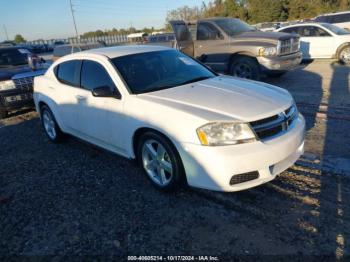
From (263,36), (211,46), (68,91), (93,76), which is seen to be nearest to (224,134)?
(93,76)

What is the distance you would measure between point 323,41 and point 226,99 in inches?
417

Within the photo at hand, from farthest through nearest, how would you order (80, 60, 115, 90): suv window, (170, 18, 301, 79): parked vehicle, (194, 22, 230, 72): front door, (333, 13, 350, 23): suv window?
(333, 13, 350, 23): suv window, (194, 22, 230, 72): front door, (170, 18, 301, 79): parked vehicle, (80, 60, 115, 90): suv window

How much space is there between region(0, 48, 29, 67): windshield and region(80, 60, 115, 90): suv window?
560cm

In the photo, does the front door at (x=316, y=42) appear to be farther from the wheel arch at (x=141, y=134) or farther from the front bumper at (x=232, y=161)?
the wheel arch at (x=141, y=134)

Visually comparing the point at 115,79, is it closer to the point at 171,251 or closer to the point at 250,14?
the point at 171,251

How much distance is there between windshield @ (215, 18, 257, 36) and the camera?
9820 mm

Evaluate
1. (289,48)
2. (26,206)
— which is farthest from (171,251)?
(289,48)

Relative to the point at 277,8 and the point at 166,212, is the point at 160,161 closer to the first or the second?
the point at 166,212

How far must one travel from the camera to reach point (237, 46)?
923 cm

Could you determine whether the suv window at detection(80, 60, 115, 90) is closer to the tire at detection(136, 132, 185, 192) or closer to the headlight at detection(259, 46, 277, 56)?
the tire at detection(136, 132, 185, 192)

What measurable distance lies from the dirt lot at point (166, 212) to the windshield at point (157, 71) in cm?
122

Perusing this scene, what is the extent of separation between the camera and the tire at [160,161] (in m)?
3.43

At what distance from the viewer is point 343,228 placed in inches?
113

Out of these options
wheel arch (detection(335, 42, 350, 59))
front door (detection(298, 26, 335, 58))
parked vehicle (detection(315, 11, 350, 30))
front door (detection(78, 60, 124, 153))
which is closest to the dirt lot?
front door (detection(78, 60, 124, 153))
